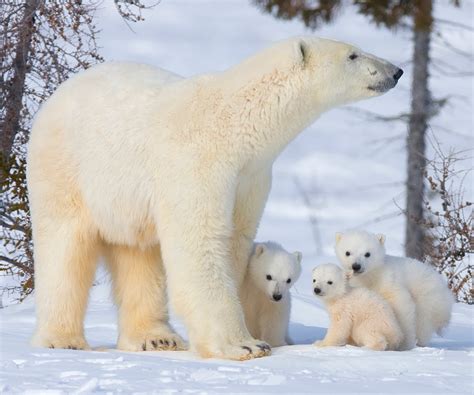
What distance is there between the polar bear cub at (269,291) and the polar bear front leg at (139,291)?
0.48 metres

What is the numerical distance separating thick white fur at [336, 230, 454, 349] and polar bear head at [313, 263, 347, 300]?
0.52 feet

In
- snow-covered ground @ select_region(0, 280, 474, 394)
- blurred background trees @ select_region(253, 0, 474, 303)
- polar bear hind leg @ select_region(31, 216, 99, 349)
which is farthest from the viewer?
blurred background trees @ select_region(253, 0, 474, 303)

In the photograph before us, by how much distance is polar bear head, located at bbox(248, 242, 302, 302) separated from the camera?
6020 millimetres

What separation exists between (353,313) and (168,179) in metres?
1.19

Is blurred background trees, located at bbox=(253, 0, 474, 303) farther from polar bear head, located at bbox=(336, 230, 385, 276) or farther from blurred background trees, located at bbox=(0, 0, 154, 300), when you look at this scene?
polar bear head, located at bbox=(336, 230, 385, 276)

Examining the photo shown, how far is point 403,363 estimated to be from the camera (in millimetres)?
→ 5176

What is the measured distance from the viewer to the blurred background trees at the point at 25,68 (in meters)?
9.41

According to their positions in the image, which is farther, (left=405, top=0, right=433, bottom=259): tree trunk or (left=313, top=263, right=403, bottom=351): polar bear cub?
(left=405, top=0, right=433, bottom=259): tree trunk

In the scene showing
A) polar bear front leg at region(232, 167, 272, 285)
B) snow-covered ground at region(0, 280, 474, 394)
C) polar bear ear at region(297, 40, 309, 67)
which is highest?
polar bear ear at region(297, 40, 309, 67)

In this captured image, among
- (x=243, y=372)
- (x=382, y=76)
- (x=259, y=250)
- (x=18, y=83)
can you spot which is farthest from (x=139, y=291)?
(x=18, y=83)

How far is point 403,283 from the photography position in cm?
612

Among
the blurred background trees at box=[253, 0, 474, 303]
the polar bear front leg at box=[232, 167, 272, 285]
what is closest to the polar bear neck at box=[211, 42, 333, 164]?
the polar bear front leg at box=[232, 167, 272, 285]

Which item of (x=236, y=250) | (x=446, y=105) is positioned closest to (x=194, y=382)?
(x=236, y=250)

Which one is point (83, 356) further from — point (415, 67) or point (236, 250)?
point (415, 67)
